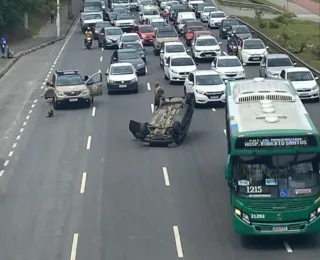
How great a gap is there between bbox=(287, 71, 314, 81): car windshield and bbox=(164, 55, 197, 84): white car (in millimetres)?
6533

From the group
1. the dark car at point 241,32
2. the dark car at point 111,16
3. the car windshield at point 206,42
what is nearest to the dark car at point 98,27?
the dark car at point 111,16

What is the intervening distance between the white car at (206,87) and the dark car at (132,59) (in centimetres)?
871

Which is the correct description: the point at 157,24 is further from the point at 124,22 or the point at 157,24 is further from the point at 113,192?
the point at 113,192

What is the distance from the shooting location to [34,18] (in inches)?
3248

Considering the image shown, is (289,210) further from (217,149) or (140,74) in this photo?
(140,74)

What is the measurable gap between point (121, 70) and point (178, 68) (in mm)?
3111

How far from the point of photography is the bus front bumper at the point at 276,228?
20.4 metres

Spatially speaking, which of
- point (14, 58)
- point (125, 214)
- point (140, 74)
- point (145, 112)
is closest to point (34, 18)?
point (14, 58)

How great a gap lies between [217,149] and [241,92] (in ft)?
27.5

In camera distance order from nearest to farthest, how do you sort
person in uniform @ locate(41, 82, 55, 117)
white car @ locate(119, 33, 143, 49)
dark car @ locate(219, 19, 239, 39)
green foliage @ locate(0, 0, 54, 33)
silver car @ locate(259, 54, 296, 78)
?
person in uniform @ locate(41, 82, 55, 117), silver car @ locate(259, 54, 296, 78), white car @ locate(119, 33, 143, 49), dark car @ locate(219, 19, 239, 39), green foliage @ locate(0, 0, 54, 33)

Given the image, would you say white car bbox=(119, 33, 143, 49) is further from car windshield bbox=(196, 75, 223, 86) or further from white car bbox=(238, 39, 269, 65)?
car windshield bbox=(196, 75, 223, 86)

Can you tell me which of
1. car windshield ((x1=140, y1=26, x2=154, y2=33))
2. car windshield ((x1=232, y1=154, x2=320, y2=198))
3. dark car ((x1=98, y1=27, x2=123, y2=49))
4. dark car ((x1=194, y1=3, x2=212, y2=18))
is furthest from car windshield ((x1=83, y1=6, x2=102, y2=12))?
car windshield ((x1=232, y1=154, x2=320, y2=198))

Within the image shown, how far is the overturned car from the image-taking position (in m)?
32.9

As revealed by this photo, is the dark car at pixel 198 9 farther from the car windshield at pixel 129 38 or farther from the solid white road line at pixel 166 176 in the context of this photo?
the solid white road line at pixel 166 176
